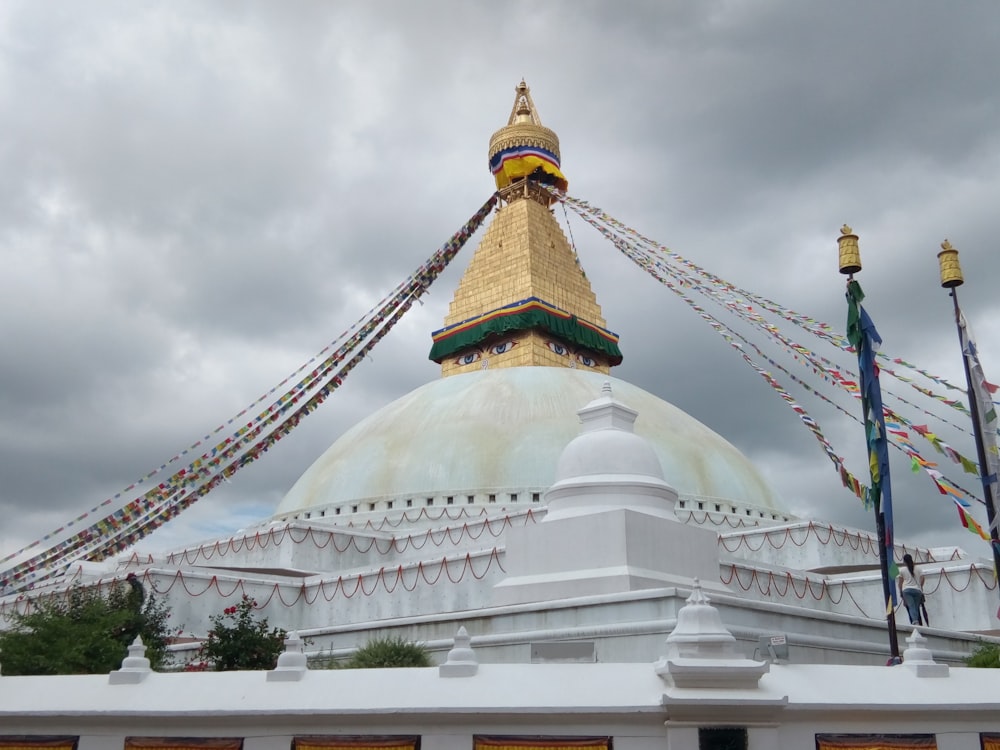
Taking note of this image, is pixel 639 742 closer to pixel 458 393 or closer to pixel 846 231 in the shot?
pixel 846 231

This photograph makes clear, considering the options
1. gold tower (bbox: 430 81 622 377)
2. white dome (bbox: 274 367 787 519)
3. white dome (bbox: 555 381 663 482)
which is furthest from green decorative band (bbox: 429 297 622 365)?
white dome (bbox: 555 381 663 482)

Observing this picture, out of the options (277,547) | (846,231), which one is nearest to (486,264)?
(277,547)

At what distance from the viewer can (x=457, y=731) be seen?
5688 mm

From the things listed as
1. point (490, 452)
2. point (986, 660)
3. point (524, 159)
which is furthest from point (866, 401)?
point (524, 159)

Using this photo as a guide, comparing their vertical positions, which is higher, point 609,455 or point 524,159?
point 524,159

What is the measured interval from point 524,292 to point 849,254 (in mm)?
→ 21385

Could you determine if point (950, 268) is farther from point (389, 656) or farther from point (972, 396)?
point (389, 656)

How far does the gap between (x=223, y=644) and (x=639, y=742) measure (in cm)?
607

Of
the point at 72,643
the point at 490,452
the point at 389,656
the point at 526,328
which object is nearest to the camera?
the point at 72,643

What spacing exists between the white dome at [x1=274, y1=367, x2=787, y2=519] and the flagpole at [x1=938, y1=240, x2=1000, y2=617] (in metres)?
9.77

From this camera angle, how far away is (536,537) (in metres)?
11.7

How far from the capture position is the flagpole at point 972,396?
9.53 meters

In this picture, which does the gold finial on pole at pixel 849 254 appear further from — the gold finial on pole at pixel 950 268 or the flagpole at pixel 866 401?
the gold finial on pole at pixel 950 268

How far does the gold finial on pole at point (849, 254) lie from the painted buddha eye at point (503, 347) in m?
20.7
